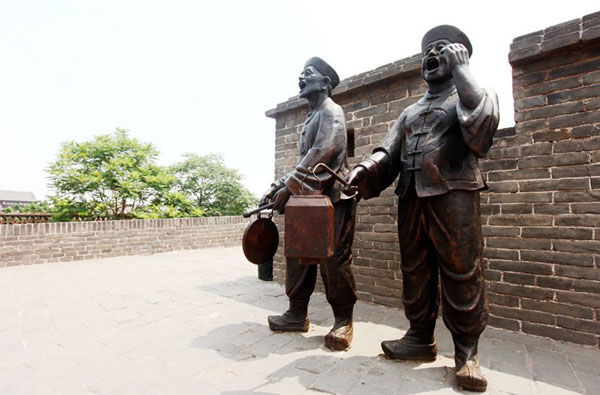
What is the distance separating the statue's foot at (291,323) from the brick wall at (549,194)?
1.77 metres

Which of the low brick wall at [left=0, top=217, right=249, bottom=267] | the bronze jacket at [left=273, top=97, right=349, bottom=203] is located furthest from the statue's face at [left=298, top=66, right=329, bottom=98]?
the low brick wall at [left=0, top=217, right=249, bottom=267]

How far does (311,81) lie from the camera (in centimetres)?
276

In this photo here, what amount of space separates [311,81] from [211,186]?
1880 cm

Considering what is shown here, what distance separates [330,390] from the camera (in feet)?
5.96

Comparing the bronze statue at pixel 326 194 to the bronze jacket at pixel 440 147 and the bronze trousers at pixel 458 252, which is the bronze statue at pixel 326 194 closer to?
the bronze jacket at pixel 440 147

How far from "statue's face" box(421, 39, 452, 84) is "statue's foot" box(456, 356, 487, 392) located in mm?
1828

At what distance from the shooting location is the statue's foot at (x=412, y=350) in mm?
2191

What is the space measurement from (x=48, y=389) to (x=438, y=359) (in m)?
2.52

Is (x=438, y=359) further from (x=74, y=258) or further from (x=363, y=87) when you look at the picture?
(x=74, y=258)

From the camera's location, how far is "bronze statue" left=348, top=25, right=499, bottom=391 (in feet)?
5.99

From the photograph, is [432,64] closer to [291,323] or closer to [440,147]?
[440,147]

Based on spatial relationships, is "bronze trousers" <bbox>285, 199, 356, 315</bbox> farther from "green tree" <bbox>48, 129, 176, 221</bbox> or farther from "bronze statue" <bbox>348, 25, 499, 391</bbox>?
"green tree" <bbox>48, 129, 176, 221</bbox>

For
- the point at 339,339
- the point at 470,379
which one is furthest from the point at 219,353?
the point at 470,379

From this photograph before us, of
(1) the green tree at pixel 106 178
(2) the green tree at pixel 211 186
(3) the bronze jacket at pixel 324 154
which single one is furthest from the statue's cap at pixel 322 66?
(2) the green tree at pixel 211 186
